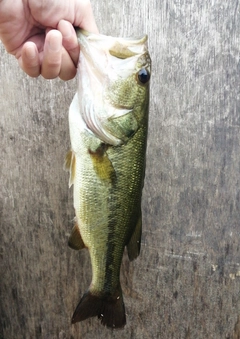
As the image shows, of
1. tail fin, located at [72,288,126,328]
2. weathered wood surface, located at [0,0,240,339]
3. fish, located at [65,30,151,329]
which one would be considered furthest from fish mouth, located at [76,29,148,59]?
tail fin, located at [72,288,126,328]

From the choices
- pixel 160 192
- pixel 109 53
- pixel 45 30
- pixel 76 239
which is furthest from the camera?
pixel 160 192

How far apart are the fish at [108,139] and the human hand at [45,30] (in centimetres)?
6

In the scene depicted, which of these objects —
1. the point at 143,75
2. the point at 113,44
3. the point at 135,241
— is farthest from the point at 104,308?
the point at 113,44

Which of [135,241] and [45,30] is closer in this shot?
[45,30]

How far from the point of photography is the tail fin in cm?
196

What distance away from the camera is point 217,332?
8.03ft

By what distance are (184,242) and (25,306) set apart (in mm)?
965

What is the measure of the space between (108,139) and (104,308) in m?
0.75

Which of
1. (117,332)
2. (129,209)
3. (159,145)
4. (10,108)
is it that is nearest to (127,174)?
(129,209)

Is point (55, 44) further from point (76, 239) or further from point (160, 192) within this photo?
point (160, 192)

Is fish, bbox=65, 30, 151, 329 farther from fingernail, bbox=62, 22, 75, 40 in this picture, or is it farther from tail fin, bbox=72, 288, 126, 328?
tail fin, bbox=72, 288, 126, 328

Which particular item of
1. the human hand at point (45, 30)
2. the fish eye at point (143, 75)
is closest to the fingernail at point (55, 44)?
the human hand at point (45, 30)

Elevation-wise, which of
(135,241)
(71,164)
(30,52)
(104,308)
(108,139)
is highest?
(30,52)

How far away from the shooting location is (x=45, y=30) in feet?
5.79
